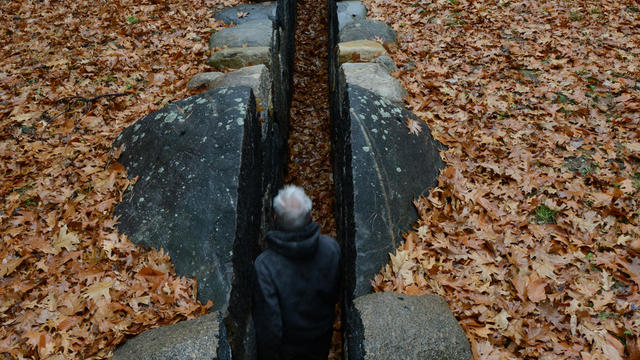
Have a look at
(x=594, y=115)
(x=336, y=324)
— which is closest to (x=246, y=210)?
(x=336, y=324)

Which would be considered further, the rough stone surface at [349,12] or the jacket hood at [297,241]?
the rough stone surface at [349,12]

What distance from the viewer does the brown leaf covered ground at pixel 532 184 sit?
3.26 metres

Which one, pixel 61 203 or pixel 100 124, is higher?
pixel 100 124

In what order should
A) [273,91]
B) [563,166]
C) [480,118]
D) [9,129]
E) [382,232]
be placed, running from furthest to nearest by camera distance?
[273,91], [480,118], [9,129], [563,166], [382,232]

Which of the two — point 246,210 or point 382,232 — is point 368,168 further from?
point 246,210

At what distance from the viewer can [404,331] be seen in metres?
2.70

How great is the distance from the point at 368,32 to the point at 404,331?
6.37 m

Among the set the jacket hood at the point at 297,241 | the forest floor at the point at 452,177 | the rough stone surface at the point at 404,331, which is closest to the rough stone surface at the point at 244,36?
the forest floor at the point at 452,177

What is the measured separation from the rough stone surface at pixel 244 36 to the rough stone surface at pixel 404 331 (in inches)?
217

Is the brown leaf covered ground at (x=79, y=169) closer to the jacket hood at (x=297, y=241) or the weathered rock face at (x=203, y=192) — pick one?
the weathered rock face at (x=203, y=192)

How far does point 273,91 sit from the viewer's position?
6395 mm

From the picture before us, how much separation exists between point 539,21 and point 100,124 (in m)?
9.11

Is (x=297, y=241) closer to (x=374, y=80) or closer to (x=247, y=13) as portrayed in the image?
(x=374, y=80)

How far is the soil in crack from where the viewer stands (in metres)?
6.39
